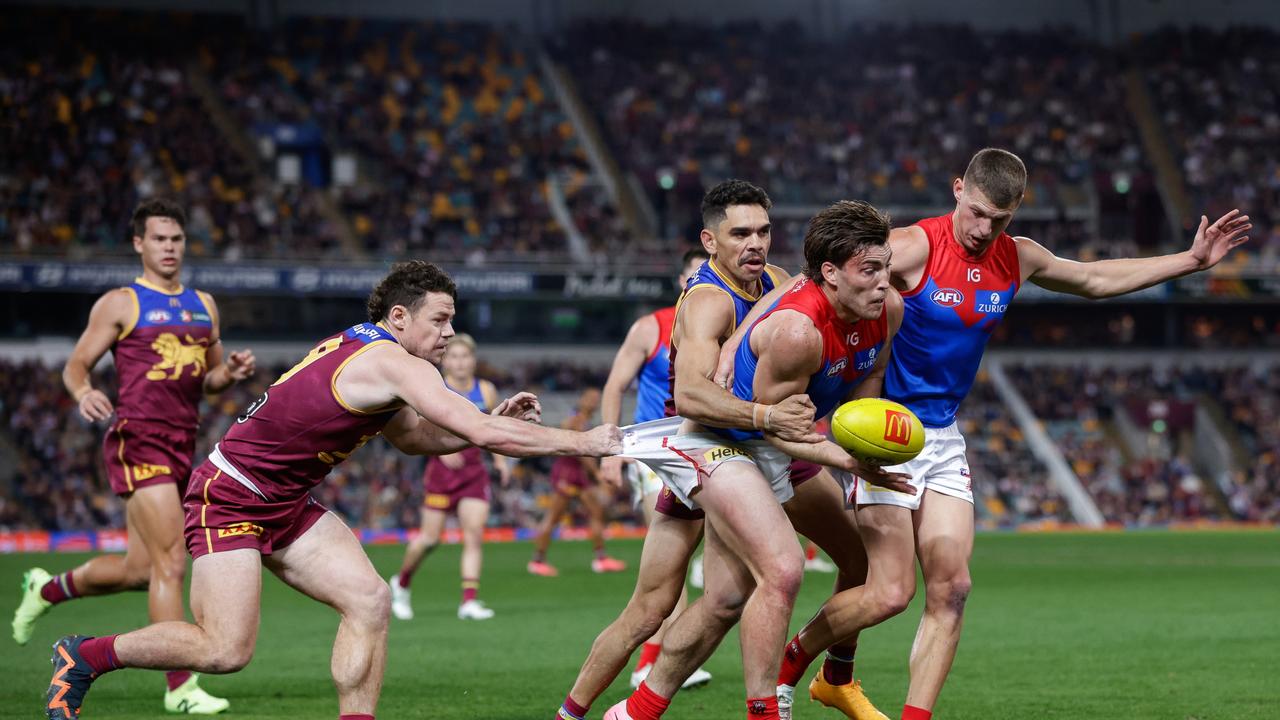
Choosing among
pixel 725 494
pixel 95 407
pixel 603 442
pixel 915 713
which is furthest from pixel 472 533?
pixel 603 442

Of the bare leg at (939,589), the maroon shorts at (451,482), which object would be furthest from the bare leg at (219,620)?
the maroon shorts at (451,482)

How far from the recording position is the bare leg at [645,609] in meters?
7.32

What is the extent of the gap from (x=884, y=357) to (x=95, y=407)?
523 centimetres

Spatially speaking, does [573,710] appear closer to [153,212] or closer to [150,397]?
[150,397]

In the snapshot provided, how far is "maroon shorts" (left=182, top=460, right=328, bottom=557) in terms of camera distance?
277 inches

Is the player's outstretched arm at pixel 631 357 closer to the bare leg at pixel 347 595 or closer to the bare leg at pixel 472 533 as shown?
the bare leg at pixel 347 595

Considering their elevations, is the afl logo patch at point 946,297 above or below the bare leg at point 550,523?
above

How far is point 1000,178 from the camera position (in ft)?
24.4

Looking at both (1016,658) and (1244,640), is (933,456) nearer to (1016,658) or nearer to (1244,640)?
(1016,658)

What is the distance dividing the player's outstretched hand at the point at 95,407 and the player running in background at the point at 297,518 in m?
2.39

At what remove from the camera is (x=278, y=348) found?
120 ft

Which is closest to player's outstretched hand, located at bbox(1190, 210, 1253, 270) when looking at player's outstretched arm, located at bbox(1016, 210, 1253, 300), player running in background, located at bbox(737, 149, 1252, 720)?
player's outstretched arm, located at bbox(1016, 210, 1253, 300)

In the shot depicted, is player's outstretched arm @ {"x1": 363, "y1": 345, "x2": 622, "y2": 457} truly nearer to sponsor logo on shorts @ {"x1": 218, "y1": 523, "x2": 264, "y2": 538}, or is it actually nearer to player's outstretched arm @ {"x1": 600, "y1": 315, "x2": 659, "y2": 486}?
sponsor logo on shorts @ {"x1": 218, "y1": 523, "x2": 264, "y2": 538}

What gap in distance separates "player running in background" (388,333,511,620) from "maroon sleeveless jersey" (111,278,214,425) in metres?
4.80
